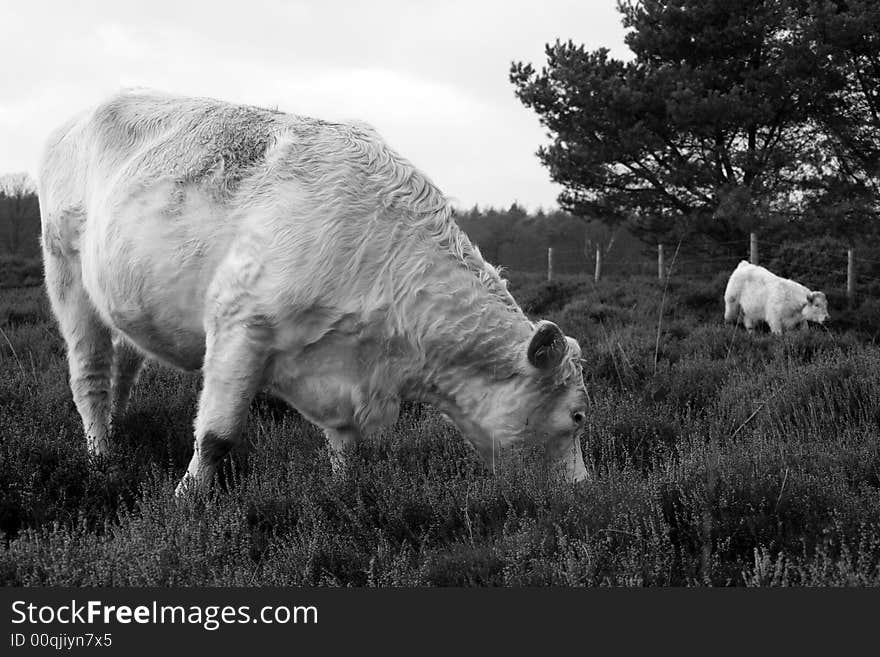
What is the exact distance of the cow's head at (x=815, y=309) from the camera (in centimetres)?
1195

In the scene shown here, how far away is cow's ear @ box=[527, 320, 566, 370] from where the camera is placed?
3613 millimetres

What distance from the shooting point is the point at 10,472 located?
3.79 m

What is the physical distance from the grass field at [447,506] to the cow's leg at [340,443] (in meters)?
0.07

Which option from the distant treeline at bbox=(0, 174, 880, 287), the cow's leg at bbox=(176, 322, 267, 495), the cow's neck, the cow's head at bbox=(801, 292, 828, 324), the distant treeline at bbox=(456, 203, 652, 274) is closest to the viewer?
the cow's leg at bbox=(176, 322, 267, 495)

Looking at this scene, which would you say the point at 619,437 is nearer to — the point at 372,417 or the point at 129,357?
the point at 372,417

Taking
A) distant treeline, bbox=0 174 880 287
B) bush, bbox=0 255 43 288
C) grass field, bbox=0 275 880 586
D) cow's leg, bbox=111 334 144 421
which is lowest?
grass field, bbox=0 275 880 586

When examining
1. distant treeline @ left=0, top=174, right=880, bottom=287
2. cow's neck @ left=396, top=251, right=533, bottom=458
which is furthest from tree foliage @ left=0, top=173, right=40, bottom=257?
cow's neck @ left=396, top=251, right=533, bottom=458

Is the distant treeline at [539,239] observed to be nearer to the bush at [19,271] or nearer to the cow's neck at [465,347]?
the bush at [19,271]

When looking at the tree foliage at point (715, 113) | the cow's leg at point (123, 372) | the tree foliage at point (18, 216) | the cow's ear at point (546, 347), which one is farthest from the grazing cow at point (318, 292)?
the tree foliage at point (18, 216)

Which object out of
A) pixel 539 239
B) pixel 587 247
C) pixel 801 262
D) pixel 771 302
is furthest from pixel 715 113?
Answer: pixel 539 239

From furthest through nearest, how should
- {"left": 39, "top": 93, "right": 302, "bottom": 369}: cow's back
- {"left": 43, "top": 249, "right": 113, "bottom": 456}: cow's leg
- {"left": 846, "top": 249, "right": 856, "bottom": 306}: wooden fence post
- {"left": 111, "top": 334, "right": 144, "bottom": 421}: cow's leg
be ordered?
{"left": 846, "top": 249, "right": 856, "bottom": 306}: wooden fence post → {"left": 111, "top": 334, "right": 144, "bottom": 421}: cow's leg → {"left": 43, "top": 249, "right": 113, "bottom": 456}: cow's leg → {"left": 39, "top": 93, "right": 302, "bottom": 369}: cow's back

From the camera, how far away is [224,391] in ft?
11.9

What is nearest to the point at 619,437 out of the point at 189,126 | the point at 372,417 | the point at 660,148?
the point at 372,417

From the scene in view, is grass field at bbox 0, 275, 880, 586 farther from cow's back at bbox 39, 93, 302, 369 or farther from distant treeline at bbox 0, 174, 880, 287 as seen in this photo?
distant treeline at bbox 0, 174, 880, 287
